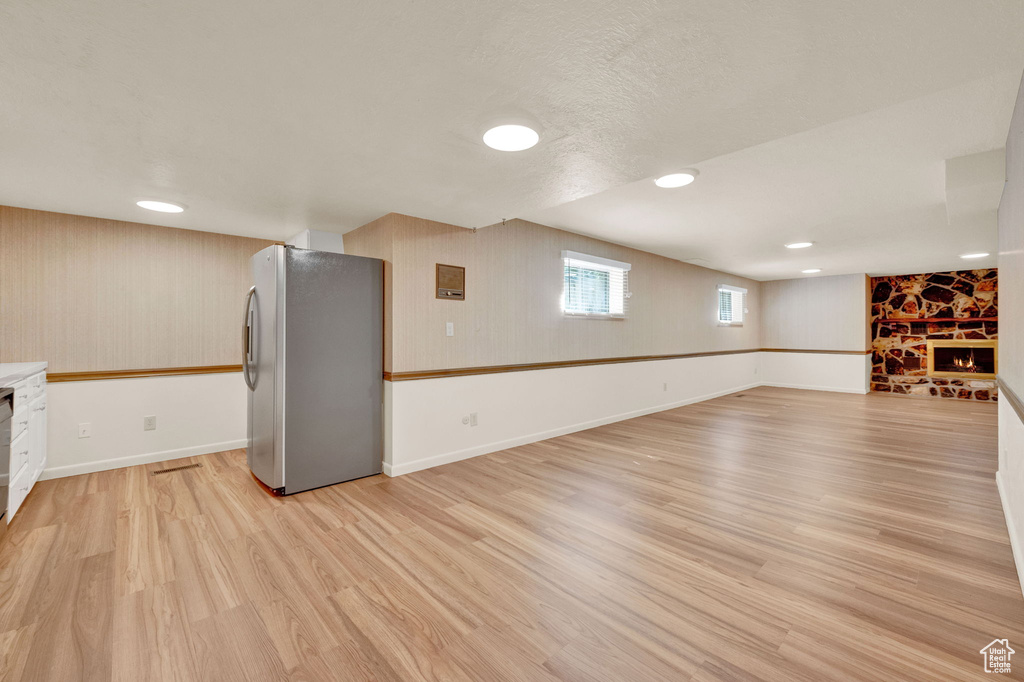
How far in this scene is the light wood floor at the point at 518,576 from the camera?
1.47 metres

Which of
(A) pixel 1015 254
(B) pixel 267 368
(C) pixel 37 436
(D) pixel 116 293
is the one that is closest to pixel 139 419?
(C) pixel 37 436

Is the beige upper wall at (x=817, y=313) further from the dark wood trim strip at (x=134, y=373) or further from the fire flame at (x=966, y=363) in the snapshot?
the dark wood trim strip at (x=134, y=373)

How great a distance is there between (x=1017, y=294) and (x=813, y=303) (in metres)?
7.33

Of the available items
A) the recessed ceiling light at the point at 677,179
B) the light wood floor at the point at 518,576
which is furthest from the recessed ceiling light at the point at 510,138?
the light wood floor at the point at 518,576

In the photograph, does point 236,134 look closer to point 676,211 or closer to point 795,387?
point 676,211

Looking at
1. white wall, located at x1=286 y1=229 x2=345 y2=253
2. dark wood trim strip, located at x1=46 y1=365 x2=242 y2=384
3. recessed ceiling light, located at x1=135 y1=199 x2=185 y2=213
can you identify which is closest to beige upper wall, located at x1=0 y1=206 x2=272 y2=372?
dark wood trim strip, located at x1=46 y1=365 x2=242 y2=384

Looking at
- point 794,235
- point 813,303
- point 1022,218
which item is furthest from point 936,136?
point 813,303

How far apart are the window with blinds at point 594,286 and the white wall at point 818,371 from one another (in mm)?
5418

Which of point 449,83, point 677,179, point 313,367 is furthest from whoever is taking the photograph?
point 313,367

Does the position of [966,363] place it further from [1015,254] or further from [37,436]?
[37,436]

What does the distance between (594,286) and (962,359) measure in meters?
7.34

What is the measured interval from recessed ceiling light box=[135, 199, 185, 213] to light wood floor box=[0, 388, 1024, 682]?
2050 millimetres

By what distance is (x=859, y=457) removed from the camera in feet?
12.6

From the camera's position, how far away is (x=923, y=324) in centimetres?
784
